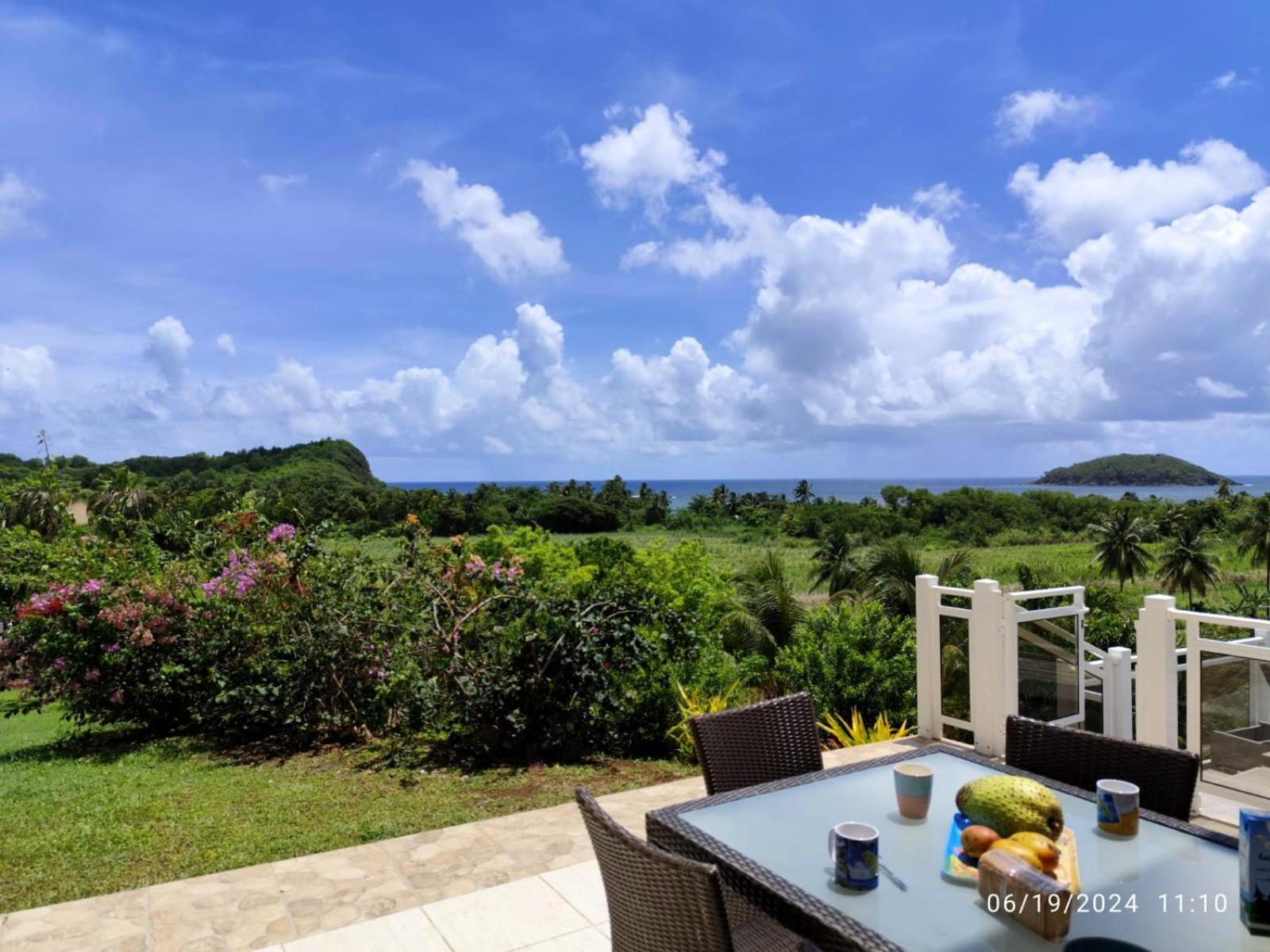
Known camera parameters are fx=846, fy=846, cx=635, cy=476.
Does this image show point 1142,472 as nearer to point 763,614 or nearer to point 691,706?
point 763,614

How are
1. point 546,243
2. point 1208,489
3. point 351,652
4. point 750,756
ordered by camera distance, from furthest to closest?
1. point 1208,489
2. point 546,243
3. point 351,652
4. point 750,756

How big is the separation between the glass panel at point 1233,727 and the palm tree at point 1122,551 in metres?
36.4

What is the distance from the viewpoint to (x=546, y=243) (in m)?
13.5

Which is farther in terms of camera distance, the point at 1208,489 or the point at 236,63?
the point at 1208,489

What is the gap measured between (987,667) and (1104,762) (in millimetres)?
2706

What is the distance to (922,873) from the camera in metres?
1.84

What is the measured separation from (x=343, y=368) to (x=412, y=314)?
6.29 ft

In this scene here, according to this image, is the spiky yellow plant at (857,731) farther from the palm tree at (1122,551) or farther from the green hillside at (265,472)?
the palm tree at (1122,551)

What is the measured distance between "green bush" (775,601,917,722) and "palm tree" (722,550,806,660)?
5.60 metres

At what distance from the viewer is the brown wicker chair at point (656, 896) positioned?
4.95ft

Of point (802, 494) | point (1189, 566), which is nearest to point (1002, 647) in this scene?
point (1189, 566)

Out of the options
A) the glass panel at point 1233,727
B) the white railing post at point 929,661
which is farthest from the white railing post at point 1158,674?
the white railing post at point 929,661

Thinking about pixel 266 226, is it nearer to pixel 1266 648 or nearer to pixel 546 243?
pixel 546 243

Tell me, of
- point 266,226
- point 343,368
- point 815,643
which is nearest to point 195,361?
point 343,368
